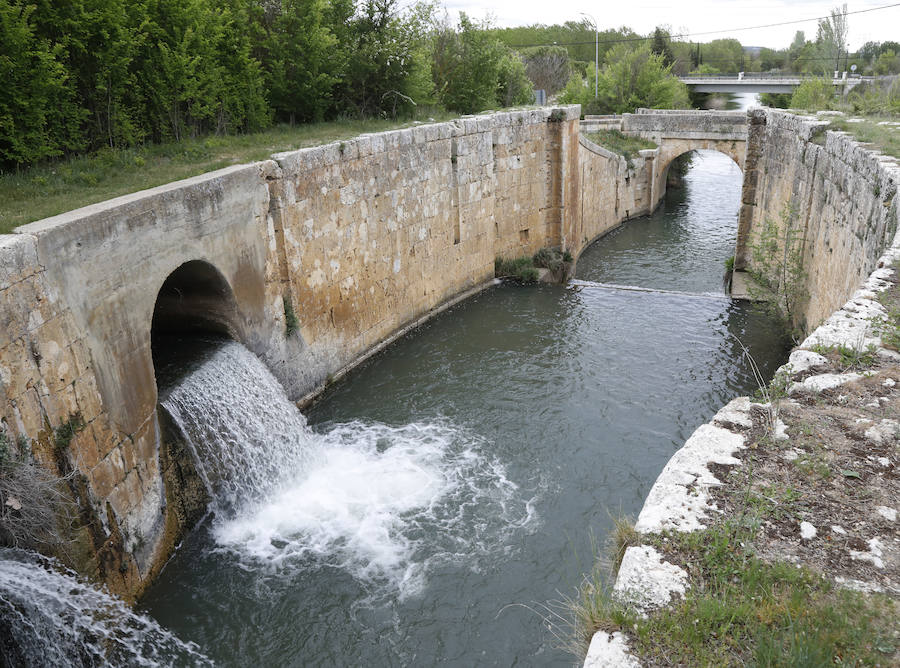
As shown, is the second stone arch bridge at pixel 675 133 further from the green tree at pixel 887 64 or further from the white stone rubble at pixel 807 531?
the green tree at pixel 887 64

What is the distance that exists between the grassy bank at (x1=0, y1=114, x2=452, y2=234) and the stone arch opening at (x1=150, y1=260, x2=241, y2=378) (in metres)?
1.26

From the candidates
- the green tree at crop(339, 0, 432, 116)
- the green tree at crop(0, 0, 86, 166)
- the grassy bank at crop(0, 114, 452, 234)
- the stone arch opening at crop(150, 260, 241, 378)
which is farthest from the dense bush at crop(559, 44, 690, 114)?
the stone arch opening at crop(150, 260, 241, 378)

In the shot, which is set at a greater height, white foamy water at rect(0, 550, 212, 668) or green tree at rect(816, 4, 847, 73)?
green tree at rect(816, 4, 847, 73)

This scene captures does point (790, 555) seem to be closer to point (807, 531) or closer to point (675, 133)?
point (807, 531)

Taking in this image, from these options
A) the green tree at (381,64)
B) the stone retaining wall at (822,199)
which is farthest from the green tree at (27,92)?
the stone retaining wall at (822,199)

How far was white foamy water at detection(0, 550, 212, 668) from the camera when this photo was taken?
16.7 feet

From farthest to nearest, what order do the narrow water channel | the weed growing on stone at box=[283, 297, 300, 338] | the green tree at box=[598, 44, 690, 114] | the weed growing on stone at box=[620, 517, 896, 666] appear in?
the green tree at box=[598, 44, 690, 114], the weed growing on stone at box=[283, 297, 300, 338], the narrow water channel, the weed growing on stone at box=[620, 517, 896, 666]

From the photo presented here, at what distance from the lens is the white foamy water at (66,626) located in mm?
5086

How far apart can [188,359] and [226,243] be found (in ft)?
4.86

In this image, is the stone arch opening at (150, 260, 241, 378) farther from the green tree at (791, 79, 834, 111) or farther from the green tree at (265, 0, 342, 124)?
the green tree at (791, 79, 834, 111)

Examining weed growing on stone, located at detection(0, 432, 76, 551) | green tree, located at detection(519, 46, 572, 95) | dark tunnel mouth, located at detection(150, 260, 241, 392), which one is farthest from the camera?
green tree, located at detection(519, 46, 572, 95)

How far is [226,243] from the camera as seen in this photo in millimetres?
8523

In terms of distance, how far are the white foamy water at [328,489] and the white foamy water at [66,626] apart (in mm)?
1221

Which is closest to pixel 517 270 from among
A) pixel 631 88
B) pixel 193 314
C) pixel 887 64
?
pixel 193 314
